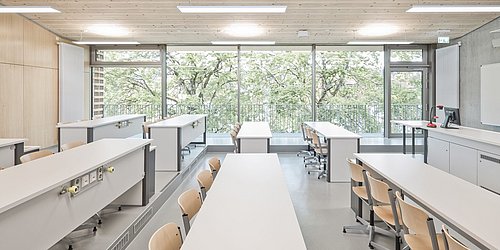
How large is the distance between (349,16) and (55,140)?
7.50 m

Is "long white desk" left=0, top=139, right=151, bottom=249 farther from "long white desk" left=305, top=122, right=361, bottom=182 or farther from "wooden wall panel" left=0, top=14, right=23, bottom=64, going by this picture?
"wooden wall panel" left=0, top=14, right=23, bottom=64

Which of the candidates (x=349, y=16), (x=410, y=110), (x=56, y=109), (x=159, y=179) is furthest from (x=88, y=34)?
(x=410, y=110)

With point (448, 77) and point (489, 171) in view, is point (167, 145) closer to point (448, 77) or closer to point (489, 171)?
point (489, 171)

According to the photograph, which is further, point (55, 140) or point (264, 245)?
point (55, 140)

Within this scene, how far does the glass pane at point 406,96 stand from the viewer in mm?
10812

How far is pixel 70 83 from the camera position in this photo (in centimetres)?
990

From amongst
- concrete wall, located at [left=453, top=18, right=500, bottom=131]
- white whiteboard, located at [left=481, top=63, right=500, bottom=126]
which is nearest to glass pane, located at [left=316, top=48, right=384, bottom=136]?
concrete wall, located at [left=453, top=18, right=500, bottom=131]

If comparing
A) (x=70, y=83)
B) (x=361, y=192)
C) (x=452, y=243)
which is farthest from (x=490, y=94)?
(x=70, y=83)

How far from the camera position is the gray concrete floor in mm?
3801

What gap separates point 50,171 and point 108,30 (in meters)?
7.12

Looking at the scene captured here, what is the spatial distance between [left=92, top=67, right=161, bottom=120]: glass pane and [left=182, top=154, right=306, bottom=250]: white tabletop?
26.5 ft

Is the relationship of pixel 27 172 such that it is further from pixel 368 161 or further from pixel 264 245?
pixel 368 161

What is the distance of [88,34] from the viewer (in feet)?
31.8

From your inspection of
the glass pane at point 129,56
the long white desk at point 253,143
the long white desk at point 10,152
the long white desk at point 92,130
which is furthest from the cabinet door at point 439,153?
the glass pane at point 129,56
